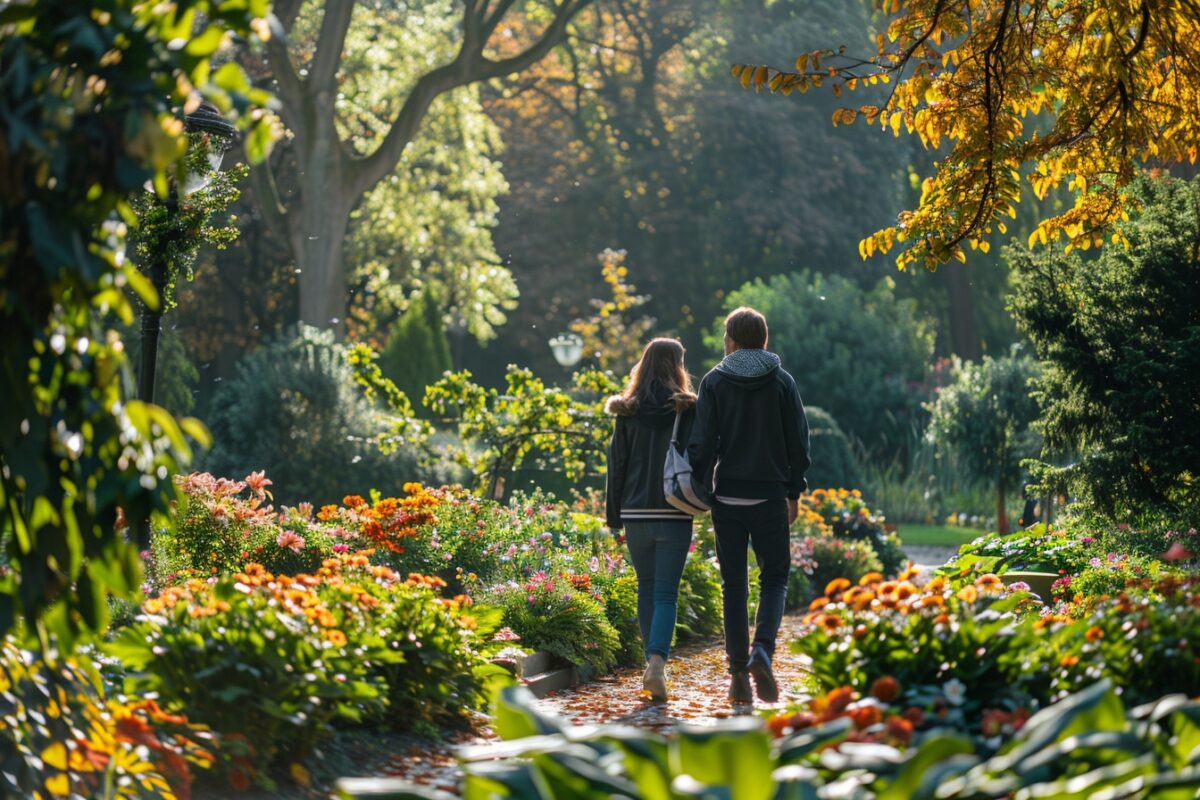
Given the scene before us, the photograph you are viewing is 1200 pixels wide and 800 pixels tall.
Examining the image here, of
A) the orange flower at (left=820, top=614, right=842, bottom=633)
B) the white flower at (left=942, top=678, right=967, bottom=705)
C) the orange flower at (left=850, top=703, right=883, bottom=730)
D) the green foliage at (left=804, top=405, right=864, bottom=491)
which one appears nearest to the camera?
the orange flower at (left=850, top=703, right=883, bottom=730)

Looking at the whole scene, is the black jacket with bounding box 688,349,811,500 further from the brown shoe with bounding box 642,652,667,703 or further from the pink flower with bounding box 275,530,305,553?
the pink flower with bounding box 275,530,305,553

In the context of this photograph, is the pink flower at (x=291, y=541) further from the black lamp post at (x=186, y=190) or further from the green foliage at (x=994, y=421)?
the green foliage at (x=994, y=421)

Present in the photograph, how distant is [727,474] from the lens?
7285 mm

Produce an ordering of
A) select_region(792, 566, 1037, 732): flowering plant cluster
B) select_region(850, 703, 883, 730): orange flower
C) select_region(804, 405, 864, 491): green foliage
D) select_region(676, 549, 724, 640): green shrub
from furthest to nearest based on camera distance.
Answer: select_region(804, 405, 864, 491): green foliage
select_region(676, 549, 724, 640): green shrub
select_region(792, 566, 1037, 732): flowering plant cluster
select_region(850, 703, 883, 730): orange flower

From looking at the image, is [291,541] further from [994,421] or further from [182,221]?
[994,421]

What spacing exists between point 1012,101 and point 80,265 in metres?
6.14

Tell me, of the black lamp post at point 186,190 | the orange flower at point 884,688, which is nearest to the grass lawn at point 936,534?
the black lamp post at point 186,190

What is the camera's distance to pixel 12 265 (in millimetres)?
3260

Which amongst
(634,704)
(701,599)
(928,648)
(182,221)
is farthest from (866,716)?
(701,599)

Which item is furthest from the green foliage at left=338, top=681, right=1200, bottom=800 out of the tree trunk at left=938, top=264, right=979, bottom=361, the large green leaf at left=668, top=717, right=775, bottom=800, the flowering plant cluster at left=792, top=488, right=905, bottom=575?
the tree trunk at left=938, top=264, right=979, bottom=361

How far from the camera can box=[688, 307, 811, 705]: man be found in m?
7.27

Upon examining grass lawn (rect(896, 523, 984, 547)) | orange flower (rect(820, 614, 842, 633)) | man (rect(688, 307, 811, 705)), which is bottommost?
grass lawn (rect(896, 523, 984, 547))

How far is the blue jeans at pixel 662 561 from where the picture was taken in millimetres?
7578

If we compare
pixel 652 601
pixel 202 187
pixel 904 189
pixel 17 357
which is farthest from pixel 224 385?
pixel 904 189
